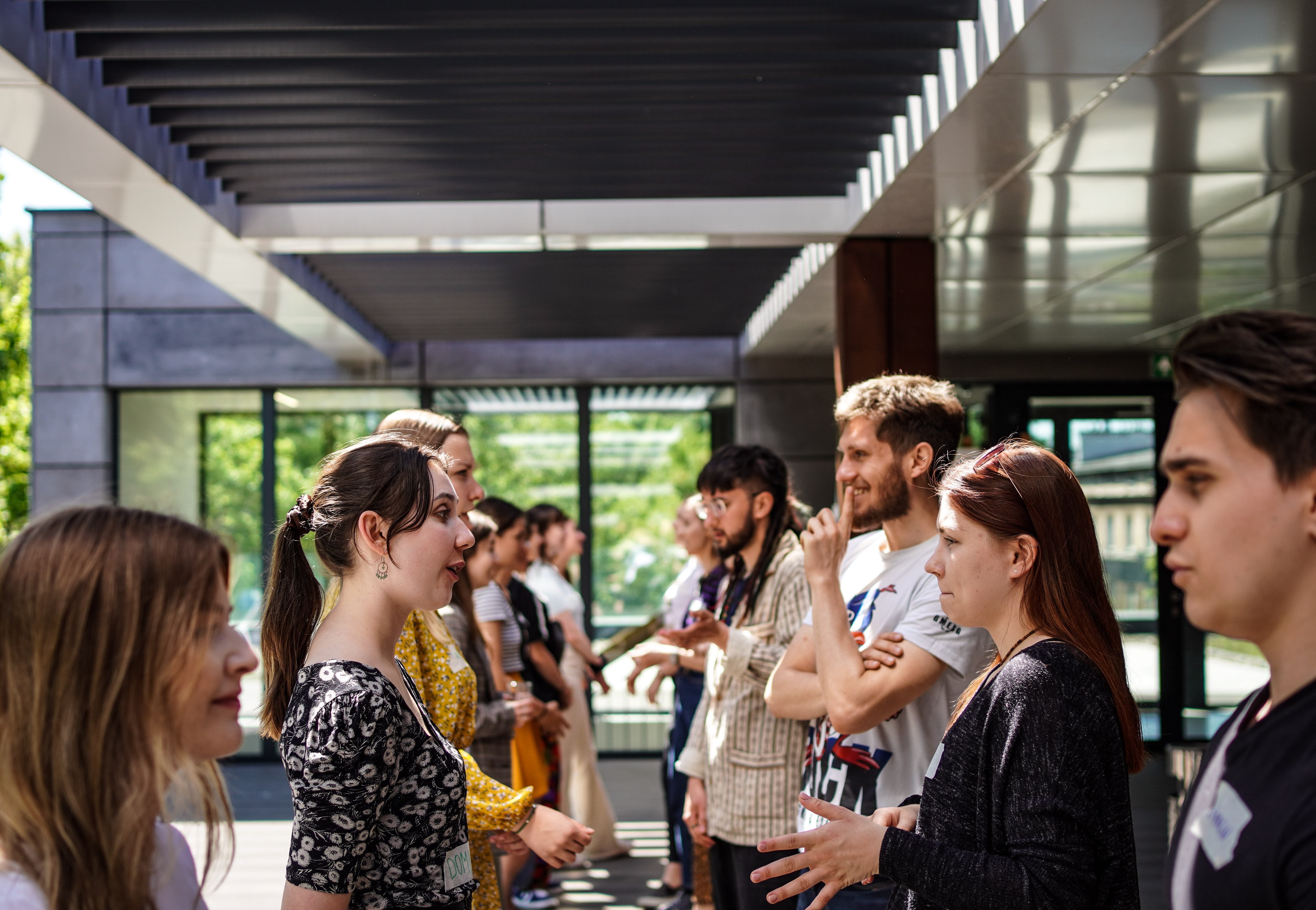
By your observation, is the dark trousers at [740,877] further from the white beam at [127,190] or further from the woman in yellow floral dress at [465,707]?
the white beam at [127,190]

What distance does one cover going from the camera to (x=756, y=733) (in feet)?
10.9

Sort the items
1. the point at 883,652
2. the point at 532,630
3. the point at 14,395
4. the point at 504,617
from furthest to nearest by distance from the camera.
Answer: the point at 14,395 < the point at 532,630 < the point at 504,617 < the point at 883,652

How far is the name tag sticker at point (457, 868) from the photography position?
1847 mm

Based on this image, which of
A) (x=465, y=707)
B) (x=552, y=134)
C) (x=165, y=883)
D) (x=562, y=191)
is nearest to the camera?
(x=165, y=883)

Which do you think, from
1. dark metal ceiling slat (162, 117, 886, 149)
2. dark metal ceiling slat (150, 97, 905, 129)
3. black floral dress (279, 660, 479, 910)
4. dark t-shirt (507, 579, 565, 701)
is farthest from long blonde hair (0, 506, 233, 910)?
dark t-shirt (507, 579, 565, 701)

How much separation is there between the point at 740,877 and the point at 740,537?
3.50 feet

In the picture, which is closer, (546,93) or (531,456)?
(546,93)

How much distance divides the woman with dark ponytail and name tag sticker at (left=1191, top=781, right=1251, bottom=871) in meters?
1.12

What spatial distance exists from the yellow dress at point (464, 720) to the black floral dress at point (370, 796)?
34 centimetres

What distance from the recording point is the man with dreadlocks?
10.6ft

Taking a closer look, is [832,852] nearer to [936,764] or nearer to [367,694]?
[936,764]

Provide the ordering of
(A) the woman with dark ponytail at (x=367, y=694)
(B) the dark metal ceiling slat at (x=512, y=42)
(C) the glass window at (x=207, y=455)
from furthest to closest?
(C) the glass window at (x=207, y=455) < (B) the dark metal ceiling slat at (x=512, y=42) < (A) the woman with dark ponytail at (x=367, y=694)

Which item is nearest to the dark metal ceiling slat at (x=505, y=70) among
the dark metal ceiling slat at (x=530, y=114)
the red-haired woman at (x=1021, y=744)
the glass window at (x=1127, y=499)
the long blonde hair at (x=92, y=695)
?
the dark metal ceiling slat at (x=530, y=114)

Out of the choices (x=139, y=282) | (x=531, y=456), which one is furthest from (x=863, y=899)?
(x=139, y=282)
